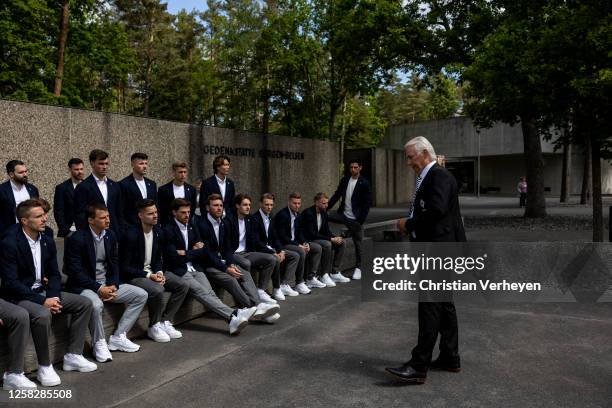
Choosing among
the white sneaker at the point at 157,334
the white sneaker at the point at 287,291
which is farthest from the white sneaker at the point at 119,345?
the white sneaker at the point at 287,291

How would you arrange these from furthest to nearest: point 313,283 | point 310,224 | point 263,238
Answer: point 310,224
point 313,283
point 263,238

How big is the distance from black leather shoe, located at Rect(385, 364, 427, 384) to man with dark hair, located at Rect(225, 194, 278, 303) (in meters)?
3.04

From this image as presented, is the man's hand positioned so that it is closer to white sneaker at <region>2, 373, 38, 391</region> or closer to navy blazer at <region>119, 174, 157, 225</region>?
white sneaker at <region>2, 373, 38, 391</region>

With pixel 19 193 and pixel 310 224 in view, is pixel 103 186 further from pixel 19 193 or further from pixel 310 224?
Result: pixel 310 224

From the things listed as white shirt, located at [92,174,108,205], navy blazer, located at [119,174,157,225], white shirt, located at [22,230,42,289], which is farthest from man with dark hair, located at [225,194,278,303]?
white shirt, located at [22,230,42,289]

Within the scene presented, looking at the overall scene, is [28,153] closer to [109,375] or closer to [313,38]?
[109,375]

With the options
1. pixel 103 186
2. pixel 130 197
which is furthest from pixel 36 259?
pixel 130 197

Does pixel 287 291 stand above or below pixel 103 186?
below

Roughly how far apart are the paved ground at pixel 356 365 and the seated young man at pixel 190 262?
0.21 m

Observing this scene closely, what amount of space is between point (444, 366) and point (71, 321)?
10.5 feet

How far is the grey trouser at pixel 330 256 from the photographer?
354 inches

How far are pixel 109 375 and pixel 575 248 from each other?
256 inches

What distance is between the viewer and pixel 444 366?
4785 millimetres

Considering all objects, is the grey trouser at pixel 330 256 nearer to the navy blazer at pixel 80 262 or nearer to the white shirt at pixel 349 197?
the white shirt at pixel 349 197
